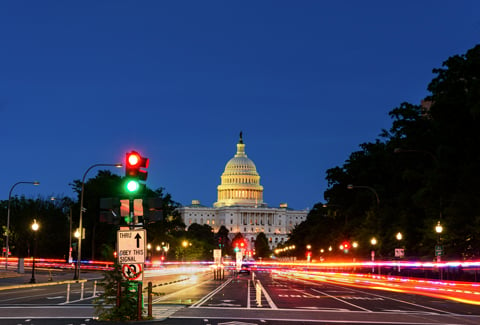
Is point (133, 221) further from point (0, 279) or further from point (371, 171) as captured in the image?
point (371, 171)

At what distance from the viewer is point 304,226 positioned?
7106 inches

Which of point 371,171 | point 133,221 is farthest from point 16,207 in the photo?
point 133,221

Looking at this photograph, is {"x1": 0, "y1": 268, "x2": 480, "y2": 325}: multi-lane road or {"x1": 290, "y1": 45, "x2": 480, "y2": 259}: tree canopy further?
{"x1": 290, "y1": 45, "x2": 480, "y2": 259}: tree canopy

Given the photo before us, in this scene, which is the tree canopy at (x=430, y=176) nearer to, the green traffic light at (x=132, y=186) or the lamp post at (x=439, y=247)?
the lamp post at (x=439, y=247)

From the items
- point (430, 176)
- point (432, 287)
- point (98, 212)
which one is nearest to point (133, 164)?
point (432, 287)

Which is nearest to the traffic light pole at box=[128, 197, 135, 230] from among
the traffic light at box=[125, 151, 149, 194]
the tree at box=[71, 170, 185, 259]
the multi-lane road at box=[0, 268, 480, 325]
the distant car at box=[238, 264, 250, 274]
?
the traffic light at box=[125, 151, 149, 194]

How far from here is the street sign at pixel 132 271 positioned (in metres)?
19.7

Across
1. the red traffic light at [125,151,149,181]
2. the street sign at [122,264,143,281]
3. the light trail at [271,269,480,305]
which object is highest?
the red traffic light at [125,151,149,181]

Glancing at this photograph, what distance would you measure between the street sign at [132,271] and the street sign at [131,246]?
0.97 ft

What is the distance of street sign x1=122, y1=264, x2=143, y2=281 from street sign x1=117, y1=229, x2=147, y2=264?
30 cm

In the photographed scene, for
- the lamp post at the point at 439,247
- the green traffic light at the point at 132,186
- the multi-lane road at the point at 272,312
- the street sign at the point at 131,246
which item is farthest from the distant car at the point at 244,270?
the street sign at the point at 131,246

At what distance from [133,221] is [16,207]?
102m

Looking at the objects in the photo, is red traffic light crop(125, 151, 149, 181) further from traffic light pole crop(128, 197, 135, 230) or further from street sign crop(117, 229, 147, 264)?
street sign crop(117, 229, 147, 264)

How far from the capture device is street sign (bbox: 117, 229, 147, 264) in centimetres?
1942
